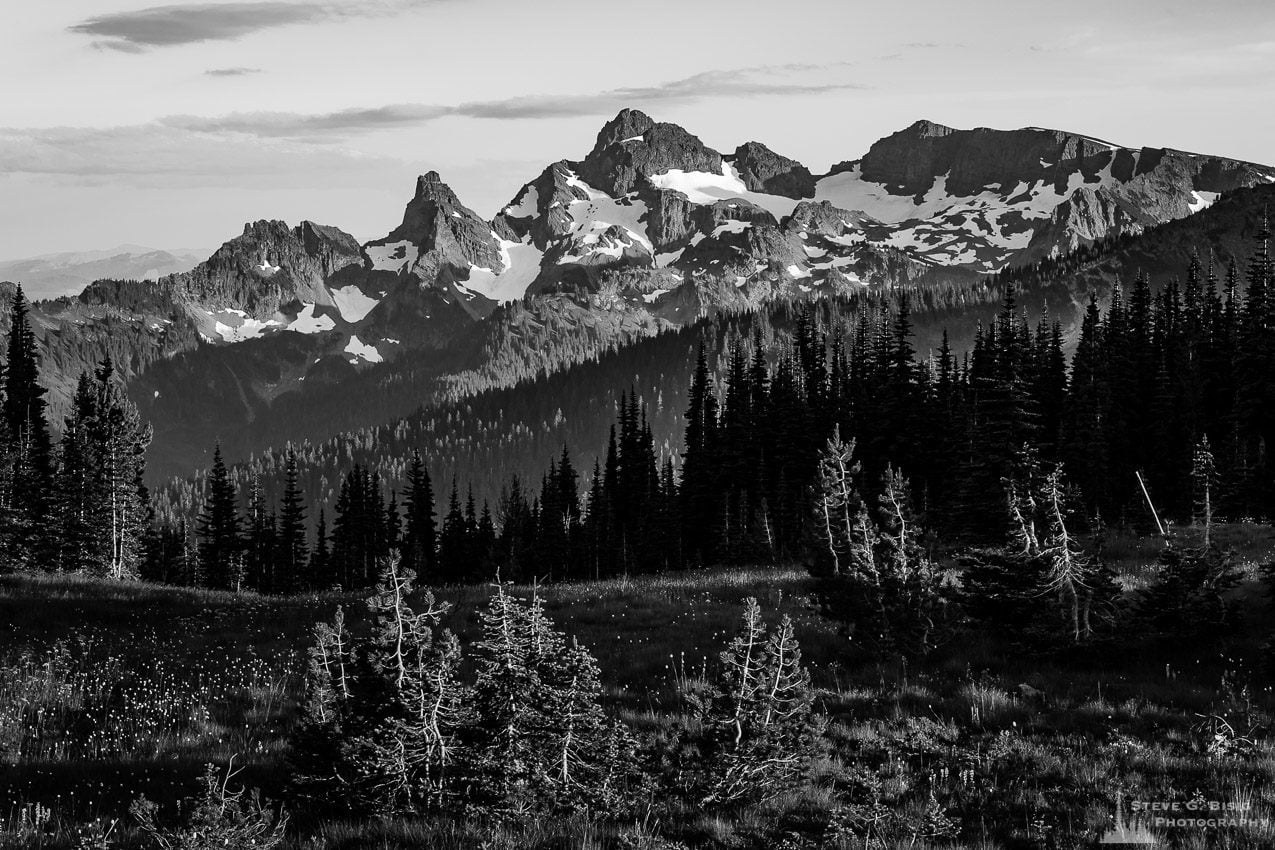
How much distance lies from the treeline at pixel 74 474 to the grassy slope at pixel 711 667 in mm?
39403

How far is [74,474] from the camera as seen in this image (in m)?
67.8

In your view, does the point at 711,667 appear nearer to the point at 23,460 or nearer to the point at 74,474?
the point at 23,460

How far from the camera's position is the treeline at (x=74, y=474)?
6238 cm

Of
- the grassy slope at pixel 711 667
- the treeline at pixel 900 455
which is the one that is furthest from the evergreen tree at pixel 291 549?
the grassy slope at pixel 711 667

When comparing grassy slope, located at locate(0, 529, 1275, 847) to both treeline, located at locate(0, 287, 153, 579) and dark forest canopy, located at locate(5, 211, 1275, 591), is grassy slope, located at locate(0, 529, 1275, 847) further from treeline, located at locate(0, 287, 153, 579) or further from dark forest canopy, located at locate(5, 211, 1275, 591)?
treeline, located at locate(0, 287, 153, 579)

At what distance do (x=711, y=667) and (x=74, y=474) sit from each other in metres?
61.0

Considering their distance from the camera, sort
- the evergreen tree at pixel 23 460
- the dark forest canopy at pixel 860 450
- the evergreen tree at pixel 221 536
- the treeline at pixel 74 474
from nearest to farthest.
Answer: the evergreen tree at pixel 23 460 → the dark forest canopy at pixel 860 450 → the treeline at pixel 74 474 → the evergreen tree at pixel 221 536

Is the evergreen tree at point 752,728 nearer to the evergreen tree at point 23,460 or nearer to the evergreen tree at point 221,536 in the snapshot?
the evergreen tree at point 23,460

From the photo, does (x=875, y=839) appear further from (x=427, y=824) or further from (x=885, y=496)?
(x=885, y=496)

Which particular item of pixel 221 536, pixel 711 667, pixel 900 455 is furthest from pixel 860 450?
pixel 221 536

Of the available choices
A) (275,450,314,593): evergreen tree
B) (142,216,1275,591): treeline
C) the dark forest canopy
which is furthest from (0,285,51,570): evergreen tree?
(275,450,314,593): evergreen tree

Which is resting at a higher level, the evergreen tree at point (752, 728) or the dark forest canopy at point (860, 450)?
the evergreen tree at point (752, 728)

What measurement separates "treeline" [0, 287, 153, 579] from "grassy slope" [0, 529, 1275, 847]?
39.4 meters

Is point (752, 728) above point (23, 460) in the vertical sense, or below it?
above
